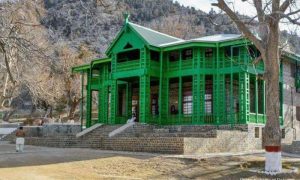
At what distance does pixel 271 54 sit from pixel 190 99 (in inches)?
557

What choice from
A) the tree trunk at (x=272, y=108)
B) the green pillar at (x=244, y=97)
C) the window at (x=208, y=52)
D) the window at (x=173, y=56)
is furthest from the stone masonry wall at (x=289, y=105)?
the tree trunk at (x=272, y=108)

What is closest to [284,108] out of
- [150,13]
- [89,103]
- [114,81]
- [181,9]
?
[114,81]

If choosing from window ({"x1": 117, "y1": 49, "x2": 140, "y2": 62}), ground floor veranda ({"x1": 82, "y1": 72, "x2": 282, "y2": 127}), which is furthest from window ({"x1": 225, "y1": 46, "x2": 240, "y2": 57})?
window ({"x1": 117, "y1": 49, "x2": 140, "y2": 62})

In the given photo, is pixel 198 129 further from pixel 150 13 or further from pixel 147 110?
pixel 150 13

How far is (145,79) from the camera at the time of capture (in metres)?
29.7

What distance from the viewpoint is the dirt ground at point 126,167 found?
1590 centimetres

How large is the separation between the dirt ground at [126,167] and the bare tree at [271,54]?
1.01 metres

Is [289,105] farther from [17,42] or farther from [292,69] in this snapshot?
[17,42]

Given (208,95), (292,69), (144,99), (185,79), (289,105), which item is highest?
(292,69)

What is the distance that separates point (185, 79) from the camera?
31.5m

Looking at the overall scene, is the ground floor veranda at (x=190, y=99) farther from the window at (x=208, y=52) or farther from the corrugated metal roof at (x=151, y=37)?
the corrugated metal roof at (x=151, y=37)

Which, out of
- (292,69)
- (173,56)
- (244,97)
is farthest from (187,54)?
(292,69)

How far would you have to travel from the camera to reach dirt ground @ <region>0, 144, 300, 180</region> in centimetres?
1590

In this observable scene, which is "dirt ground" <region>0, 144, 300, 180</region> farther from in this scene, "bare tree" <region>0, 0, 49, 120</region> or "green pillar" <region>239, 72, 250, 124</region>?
"green pillar" <region>239, 72, 250, 124</region>
